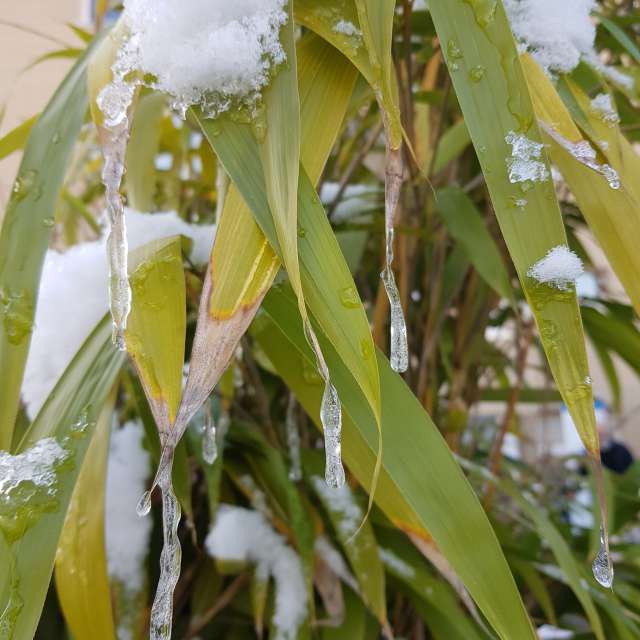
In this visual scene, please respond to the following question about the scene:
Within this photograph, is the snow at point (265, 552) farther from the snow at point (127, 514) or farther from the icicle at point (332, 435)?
the icicle at point (332, 435)

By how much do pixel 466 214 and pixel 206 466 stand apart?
0.22 meters

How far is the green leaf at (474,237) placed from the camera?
1.23 feet

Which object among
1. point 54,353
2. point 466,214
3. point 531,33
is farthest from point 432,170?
point 54,353

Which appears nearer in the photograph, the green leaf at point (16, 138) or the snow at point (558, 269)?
the snow at point (558, 269)

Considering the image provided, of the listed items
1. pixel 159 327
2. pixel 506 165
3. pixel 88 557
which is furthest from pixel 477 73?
pixel 88 557

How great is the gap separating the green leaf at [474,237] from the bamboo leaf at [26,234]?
0.21 m

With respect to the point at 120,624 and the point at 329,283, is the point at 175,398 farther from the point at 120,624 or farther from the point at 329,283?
the point at 120,624

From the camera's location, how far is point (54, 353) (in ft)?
1.21

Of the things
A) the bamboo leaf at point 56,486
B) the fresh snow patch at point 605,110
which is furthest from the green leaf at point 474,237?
the bamboo leaf at point 56,486

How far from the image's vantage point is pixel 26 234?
0.25 m

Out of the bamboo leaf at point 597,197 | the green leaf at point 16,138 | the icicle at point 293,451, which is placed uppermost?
the green leaf at point 16,138

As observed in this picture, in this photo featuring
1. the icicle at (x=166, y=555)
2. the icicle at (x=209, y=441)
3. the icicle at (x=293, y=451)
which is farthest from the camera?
the icicle at (x=293, y=451)

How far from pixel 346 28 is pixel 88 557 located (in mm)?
247

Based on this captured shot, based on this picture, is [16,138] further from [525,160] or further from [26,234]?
[525,160]
